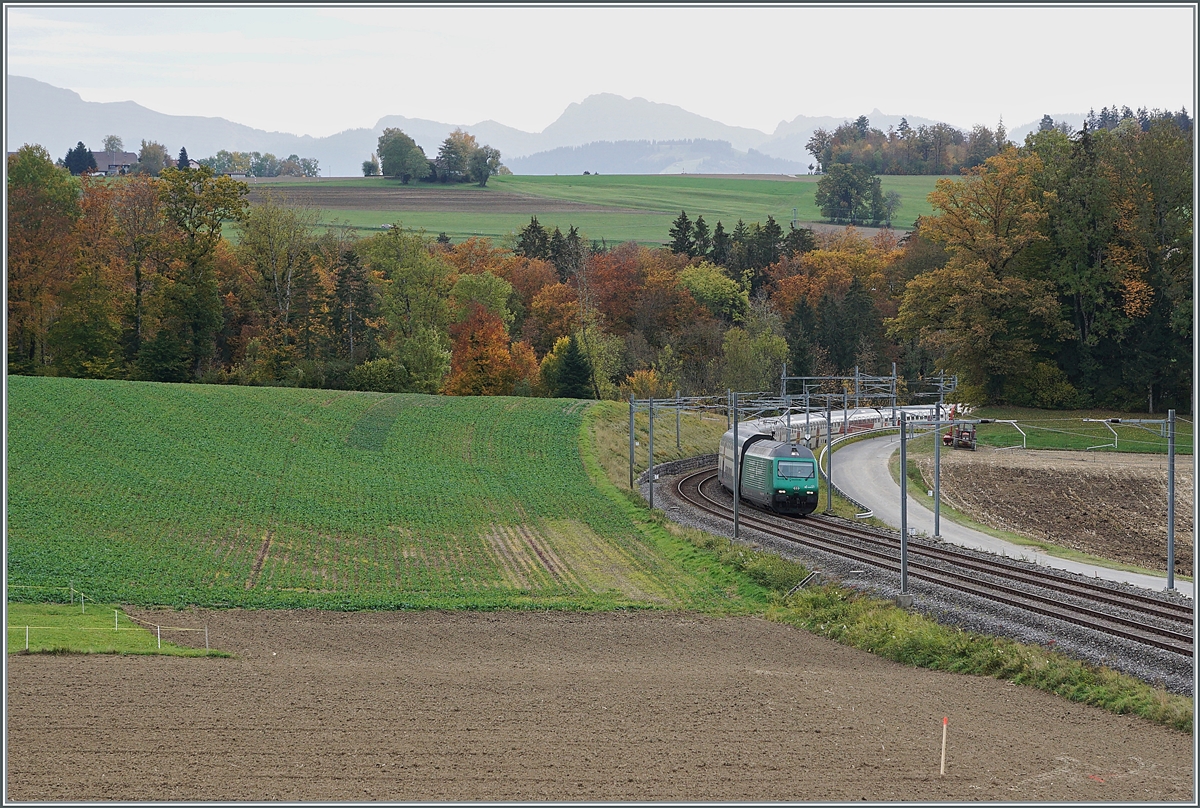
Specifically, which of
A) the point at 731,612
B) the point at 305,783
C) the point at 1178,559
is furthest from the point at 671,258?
the point at 305,783

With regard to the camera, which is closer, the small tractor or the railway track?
the railway track

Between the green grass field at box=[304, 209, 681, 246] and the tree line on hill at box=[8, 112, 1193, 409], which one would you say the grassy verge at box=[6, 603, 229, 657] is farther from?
the green grass field at box=[304, 209, 681, 246]

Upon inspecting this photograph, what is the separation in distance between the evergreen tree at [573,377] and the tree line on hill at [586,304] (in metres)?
0.23

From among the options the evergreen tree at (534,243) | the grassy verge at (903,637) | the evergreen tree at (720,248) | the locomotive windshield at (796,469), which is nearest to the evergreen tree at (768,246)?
the evergreen tree at (720,248)

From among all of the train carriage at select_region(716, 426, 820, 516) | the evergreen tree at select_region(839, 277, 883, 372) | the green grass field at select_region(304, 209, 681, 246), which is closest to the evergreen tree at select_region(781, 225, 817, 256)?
the green grass field at select_region(304, 209, 681, 246)

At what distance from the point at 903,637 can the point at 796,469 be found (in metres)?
19.3

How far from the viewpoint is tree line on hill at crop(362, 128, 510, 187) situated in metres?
178

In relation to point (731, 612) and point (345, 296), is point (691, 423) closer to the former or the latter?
point (345, 296)

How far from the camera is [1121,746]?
1912 centimetres

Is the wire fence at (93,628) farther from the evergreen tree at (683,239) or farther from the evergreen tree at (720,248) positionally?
the evergreen tree at (720,248)

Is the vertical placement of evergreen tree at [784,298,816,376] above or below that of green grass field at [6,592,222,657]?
above

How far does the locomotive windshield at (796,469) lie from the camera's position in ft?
151

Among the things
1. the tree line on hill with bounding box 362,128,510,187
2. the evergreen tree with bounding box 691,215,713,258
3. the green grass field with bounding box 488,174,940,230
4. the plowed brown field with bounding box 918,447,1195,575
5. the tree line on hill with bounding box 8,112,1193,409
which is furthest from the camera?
the tree line on hill with bounding box 362,128,510,187

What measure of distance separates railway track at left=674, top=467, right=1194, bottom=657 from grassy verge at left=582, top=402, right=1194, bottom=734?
109 inches
